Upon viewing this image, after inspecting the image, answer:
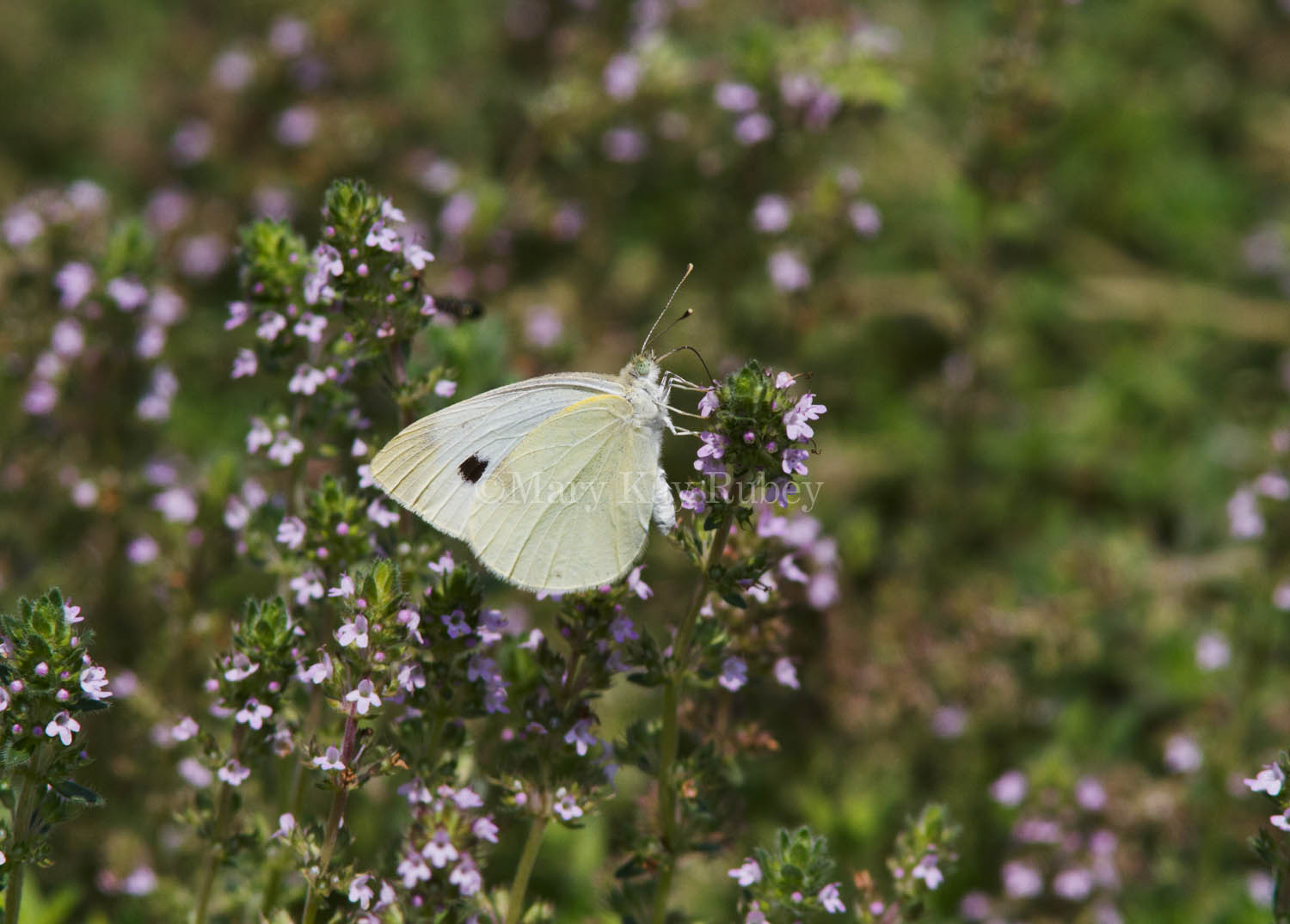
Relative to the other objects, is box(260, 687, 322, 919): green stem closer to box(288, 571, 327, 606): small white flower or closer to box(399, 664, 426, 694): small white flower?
box(288, 571, 327, 606): small white flower

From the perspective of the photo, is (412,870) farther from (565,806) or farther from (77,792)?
(77,792)

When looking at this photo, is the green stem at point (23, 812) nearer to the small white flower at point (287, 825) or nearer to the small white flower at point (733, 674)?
the small white flower at point (287, 825)

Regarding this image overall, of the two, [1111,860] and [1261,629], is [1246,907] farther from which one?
[1261,629]

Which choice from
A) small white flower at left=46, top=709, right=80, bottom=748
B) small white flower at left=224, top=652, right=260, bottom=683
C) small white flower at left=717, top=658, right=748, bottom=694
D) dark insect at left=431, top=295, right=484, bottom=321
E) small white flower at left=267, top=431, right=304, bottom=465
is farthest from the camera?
dark insect at left=431, top=295, right=484, bottom=321

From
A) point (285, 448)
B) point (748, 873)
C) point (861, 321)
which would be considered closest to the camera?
point (748, 873)

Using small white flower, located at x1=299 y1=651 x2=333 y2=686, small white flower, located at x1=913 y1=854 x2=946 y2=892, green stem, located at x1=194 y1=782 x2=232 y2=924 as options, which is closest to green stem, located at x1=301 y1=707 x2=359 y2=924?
small white flower, located at x1=299 y1=651 x2=333 y2=686

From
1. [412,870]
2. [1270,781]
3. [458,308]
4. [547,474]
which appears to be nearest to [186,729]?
[412,870]

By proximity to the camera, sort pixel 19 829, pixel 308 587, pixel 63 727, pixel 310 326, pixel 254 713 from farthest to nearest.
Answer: pixel 310 326
pixel 308 587
pixel 254 713
pixel 19 829
pixel 63 727
